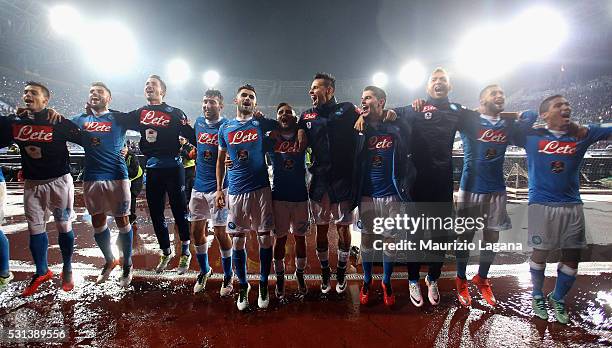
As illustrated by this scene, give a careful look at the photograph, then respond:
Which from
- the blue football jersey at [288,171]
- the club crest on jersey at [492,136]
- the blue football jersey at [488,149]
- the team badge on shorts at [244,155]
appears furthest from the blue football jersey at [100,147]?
the club crest on jersey at [492,136]

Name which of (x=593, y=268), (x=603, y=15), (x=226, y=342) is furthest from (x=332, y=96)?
(x=603, y=15)

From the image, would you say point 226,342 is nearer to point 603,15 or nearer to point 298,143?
point 298,143

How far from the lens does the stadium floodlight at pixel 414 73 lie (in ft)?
101

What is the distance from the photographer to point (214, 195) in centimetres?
396

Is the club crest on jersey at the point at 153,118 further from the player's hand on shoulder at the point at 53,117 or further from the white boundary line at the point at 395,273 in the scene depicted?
the white boundary line at the point at 395,273

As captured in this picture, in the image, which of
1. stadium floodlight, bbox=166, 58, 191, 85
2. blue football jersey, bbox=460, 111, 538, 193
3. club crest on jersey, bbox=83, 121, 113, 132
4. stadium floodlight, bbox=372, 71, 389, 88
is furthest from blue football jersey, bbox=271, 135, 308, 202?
stadium floodlight, bbox=372, 71, 389, 88

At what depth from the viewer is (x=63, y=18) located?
17.5 metres

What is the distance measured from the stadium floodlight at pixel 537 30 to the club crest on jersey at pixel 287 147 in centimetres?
2594

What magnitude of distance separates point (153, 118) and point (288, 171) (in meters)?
2.11

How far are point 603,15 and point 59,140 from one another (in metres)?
→ 32.3

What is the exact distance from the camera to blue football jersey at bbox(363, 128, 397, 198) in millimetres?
3525

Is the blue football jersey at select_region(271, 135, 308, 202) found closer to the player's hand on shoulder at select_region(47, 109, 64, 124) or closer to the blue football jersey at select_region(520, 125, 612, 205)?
the blue football jersey at select_region(520, 125, 612, 205)
